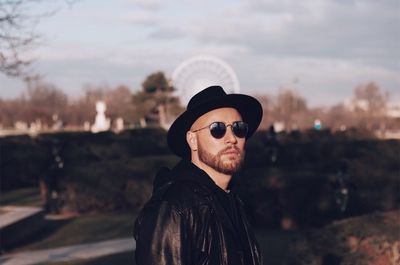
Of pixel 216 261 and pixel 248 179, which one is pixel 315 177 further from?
pixel 216 261

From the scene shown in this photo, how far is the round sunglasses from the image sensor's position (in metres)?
2.97

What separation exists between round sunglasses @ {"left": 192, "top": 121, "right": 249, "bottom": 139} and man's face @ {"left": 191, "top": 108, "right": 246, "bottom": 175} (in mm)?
14

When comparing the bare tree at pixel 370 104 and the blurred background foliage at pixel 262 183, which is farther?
the bare tree at pixel 370 104

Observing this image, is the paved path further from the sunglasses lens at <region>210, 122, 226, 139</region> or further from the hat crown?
the sunglasses lens at <region>210, 122, 226, 139</region>

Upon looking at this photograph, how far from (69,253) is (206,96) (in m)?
7.77

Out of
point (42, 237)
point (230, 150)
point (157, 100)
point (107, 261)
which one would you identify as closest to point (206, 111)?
point (230, 150)

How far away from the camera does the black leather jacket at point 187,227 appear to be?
2.70 meters

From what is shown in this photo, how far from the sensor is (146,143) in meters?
25.8

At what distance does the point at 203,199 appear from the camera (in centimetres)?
286

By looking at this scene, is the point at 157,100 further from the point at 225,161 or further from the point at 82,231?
the point at 225,161

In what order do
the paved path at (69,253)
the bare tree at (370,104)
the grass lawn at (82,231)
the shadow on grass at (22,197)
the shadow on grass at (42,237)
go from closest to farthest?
1. the paved path at (69,253)
2. the shadow on grass at (42,237)
3. the grass lawn at (82,231)
4. the shadow on grass at (22,197)
5. the bare tree at (370,104)

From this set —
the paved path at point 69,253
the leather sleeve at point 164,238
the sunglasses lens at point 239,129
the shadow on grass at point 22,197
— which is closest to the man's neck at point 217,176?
the sunglasses lens at point 239,129

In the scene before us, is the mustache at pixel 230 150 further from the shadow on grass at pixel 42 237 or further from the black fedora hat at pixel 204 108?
the shadow on grass at pixel 42 237

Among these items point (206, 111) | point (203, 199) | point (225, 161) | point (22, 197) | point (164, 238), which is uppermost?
point (206, 111)
